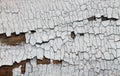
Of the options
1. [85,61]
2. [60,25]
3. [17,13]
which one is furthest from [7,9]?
[85,61]

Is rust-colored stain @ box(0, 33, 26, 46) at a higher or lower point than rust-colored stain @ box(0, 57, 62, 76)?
higher

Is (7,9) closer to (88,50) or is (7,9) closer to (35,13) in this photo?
(35,13)

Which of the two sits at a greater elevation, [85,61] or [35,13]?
[35,13]

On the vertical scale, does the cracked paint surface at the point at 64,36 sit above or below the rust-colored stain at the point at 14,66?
above
